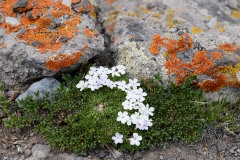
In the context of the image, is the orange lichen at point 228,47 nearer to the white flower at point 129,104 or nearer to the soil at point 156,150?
the soil at point 156,150

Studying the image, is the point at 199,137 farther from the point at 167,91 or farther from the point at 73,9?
the point at 73,9

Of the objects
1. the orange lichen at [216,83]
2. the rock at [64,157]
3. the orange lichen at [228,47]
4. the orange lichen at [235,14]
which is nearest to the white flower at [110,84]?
the rock at [64,157]

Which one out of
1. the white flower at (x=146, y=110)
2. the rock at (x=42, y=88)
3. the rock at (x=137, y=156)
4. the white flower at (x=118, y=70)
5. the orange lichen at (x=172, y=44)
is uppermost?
the orange lichen at (x=172, y=44)

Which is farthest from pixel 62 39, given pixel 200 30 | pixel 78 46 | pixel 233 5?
pixel 233 5

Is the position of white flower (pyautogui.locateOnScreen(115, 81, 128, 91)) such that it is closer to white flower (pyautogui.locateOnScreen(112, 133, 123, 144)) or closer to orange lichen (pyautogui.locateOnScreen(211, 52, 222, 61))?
white flower (pyautogui.locateOnScreen(112, 133, 123, 144))

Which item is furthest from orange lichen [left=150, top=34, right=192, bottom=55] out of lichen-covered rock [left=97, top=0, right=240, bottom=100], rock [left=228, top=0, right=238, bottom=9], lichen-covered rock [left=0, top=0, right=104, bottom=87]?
rock [left=228, top=0, right=238, bottom=9]

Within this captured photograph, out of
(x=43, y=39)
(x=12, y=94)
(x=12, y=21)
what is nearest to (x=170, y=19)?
(x=43, y=39)
